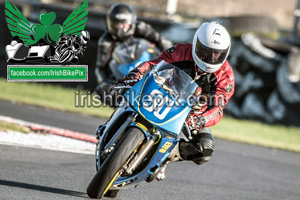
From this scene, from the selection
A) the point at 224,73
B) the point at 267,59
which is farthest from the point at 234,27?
the point at 224,73

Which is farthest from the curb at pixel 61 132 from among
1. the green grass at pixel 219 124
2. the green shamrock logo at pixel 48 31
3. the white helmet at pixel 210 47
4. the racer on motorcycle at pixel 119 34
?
the green shamrock logo at pixel 48 31

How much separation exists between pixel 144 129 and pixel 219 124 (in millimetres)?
7480

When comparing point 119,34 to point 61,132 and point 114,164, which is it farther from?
point 114,164

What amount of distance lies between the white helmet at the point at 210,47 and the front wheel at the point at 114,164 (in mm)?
1207

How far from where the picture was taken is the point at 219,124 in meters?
12.2

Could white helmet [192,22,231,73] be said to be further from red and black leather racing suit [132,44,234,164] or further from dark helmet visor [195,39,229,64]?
A: red and black leather racing suit [132,44,234,164]

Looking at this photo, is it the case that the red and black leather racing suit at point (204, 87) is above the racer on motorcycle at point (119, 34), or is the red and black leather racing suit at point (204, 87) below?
above

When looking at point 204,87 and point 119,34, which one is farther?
point 119,34

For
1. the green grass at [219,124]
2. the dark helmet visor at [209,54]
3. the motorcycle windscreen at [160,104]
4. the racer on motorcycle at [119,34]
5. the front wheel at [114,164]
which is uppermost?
the dark helmet visor at [209,54]

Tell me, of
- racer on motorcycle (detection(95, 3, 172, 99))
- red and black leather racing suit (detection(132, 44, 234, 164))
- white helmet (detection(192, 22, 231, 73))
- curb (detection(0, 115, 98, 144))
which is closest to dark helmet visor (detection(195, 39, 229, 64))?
white helmet (detection(192, 22, 231, 73))

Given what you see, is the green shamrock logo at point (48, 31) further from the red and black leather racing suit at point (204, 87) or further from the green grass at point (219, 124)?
the red and black leather racing suit at point (204, 87)

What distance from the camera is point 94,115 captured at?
36.8ft

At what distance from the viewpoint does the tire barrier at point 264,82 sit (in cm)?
1166

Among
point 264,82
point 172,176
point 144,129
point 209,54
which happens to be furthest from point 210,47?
point 264,82
